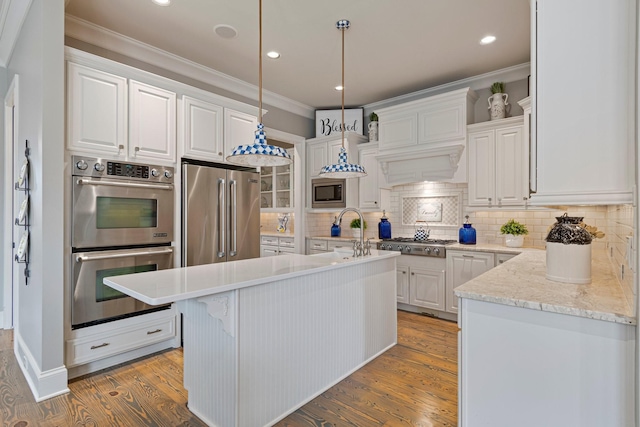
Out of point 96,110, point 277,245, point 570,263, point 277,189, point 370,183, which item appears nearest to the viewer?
point 570,263

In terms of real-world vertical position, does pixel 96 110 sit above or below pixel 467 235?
above

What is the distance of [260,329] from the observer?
1.88m

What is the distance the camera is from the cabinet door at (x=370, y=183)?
4734 mm

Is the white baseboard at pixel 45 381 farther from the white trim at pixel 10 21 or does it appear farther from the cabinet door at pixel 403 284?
the cabinet door at pixel 403 284

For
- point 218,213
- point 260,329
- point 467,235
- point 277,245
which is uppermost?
point 218,213

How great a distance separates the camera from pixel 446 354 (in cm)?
296

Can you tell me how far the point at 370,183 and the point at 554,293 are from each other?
346 cm

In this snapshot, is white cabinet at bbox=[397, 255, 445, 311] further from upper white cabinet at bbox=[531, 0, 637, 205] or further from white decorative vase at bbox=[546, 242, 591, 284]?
upper white cabinet at bbox=[531, 0, 637, 205]

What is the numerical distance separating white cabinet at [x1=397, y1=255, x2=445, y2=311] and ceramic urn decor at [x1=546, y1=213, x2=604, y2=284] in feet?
7.22

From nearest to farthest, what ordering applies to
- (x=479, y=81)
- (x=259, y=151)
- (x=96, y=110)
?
(x=259, y=151), (x=96, y=110), (x=479, y=81)

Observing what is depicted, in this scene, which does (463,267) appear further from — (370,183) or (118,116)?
(118,116)

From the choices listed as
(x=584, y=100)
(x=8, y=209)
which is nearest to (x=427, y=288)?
(x=584, y=100)

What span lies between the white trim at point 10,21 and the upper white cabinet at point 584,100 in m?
3.33

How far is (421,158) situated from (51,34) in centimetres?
368
